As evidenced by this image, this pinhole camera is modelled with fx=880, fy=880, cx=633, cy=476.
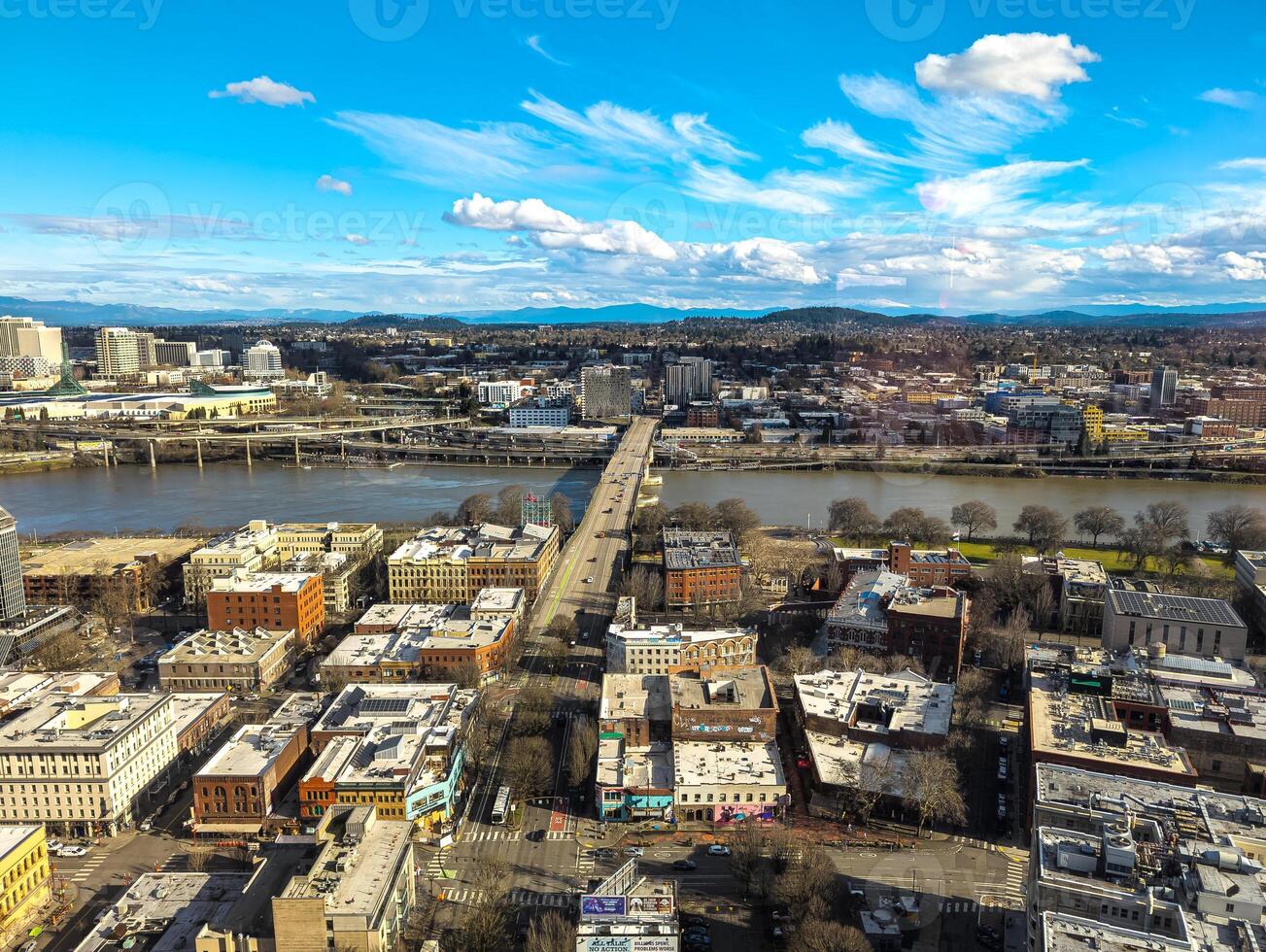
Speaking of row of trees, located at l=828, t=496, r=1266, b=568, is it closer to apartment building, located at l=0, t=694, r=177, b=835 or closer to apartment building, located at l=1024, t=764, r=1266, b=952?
apartment building, located at l=1024, t=764, r=1266, b=952

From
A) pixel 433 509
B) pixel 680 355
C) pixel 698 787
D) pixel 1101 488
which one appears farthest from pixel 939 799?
pixel 680 355

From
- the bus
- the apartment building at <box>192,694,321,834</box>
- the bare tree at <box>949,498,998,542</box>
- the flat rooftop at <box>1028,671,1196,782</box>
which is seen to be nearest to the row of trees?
the bare tree at <box>949,498,998,542</box>

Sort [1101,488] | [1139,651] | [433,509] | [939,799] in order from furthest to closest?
[1101,488] → [433,509] → [1139,651] → [939,799]

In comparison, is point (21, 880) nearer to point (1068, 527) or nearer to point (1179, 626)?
point (1179, 626)

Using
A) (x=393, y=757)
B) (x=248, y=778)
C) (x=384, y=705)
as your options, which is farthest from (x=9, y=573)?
(x=393, y=757)

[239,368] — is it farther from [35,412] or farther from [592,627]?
[592,627]

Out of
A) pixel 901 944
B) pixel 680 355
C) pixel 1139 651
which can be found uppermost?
pixel 680 355

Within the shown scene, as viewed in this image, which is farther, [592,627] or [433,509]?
[433,509]
